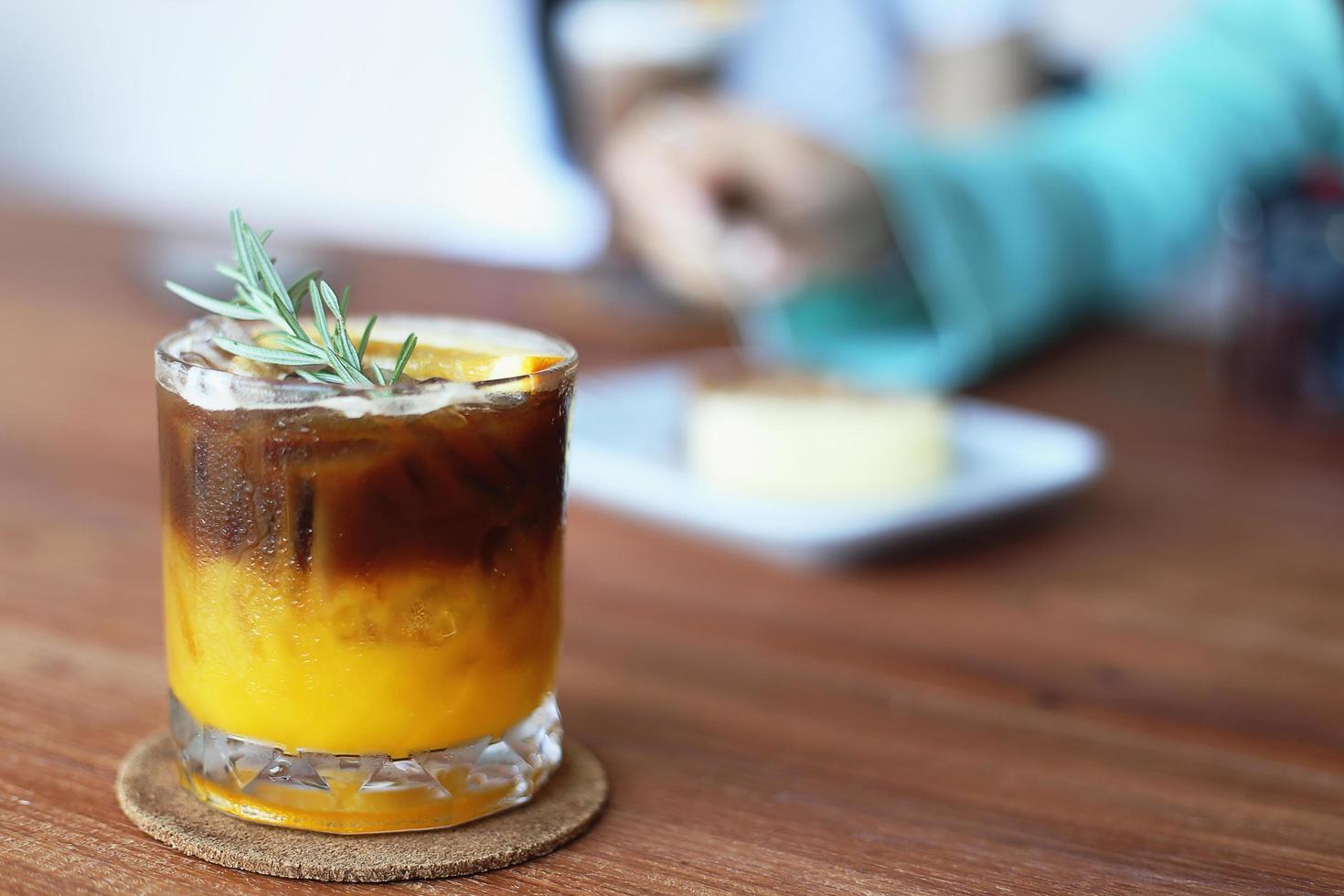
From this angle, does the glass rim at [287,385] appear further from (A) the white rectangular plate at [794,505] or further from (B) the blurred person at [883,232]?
(B) the blurred person at [883,232]

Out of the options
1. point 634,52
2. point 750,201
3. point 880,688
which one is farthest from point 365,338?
point 634,52

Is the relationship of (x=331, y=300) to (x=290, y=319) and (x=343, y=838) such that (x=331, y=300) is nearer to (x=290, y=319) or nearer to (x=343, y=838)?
(x=290, y=319)

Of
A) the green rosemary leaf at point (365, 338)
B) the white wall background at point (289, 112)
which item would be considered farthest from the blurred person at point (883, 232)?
the white wall background at point (289, 112)

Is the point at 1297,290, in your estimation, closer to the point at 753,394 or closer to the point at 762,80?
the point at 753,394

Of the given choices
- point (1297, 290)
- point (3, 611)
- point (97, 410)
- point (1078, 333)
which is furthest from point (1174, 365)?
point (3, 611)

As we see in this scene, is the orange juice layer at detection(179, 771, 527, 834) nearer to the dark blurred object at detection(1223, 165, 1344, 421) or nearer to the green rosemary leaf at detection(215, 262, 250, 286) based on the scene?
the green rosemary leaf at detection(215, 262, 250, 286)

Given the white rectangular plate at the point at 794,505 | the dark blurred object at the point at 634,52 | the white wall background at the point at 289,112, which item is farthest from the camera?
the white wall background at the point at 289,112
